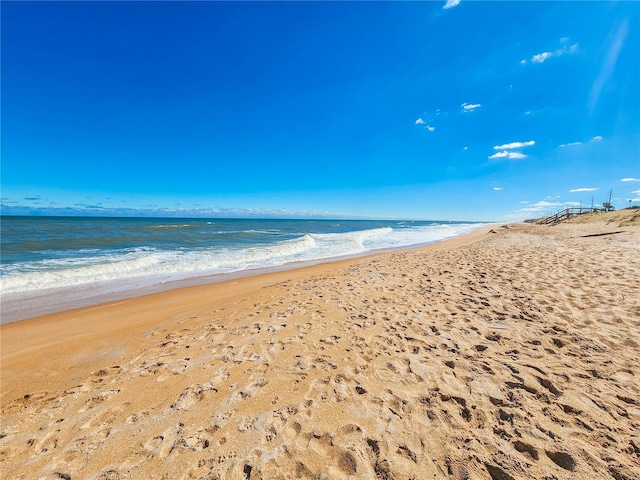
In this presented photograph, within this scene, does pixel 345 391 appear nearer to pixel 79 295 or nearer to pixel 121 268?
pixel 79 295

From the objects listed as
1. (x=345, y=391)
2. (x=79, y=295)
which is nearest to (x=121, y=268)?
(x=79, y=295)

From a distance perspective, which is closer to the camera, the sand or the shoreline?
the sand

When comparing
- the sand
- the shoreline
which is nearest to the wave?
the shoreline

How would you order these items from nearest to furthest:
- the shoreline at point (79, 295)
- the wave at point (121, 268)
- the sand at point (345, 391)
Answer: the sand at point (345, 391), the shoreline at point (79, 295), the wave at point (121, 268)

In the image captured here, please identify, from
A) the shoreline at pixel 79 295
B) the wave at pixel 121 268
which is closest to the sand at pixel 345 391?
the shoreline at pixel 79 295

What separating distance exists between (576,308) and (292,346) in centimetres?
559

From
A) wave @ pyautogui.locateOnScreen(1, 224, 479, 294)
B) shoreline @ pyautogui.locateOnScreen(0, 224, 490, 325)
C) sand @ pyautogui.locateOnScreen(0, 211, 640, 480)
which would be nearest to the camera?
sand @ pyautogui.locateOnScreen(0, 211, 640, 480)

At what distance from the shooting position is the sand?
239 centimetres

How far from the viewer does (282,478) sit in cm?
226

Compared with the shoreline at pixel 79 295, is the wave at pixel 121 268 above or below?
above

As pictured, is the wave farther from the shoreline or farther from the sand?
the sand

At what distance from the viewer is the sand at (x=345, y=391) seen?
2391mm

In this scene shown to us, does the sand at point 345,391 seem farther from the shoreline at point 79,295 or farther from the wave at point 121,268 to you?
the wave at point 121,268

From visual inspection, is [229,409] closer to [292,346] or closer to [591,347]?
[292,346]
